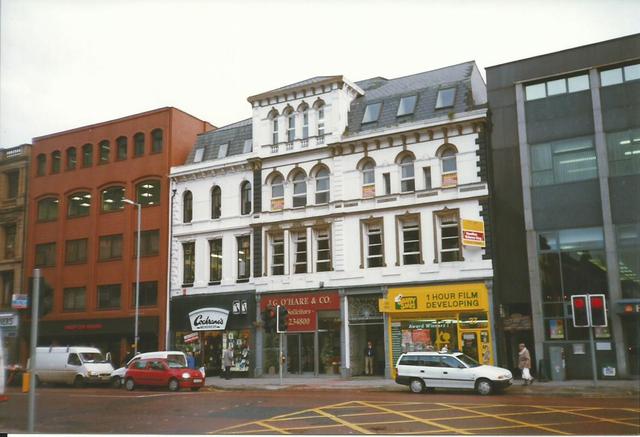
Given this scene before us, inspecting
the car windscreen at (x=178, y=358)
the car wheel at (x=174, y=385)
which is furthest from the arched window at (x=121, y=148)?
the car wheel at (x=174, y=385)

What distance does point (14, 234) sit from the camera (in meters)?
43.6

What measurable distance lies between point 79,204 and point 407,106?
75.6 ft

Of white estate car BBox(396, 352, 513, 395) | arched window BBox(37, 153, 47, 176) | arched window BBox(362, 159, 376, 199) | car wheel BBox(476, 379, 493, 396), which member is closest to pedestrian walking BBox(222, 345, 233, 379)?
arched window BBox(362, 159, 376, 199)

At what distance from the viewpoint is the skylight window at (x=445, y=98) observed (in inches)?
1294

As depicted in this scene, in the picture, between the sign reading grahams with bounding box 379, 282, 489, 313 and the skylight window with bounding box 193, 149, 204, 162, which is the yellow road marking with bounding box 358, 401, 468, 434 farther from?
the skylight window with bounding box 193, 149, 204, 162

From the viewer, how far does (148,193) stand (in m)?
41.4

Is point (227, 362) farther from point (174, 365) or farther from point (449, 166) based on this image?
point (449, 166)

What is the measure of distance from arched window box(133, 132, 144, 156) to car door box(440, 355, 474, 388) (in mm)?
25934

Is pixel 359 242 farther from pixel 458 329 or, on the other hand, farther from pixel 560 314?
pixel 560 314

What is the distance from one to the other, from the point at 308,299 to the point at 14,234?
22.0 metres

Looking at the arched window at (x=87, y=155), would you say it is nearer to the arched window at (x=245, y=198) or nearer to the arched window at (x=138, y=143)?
the arched window at (x=138, y=143)

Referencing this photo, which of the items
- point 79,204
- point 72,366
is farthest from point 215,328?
point 79,204

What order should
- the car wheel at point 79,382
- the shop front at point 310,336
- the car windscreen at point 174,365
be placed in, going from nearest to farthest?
the car windscreen at point 174,365
the car wheel at point 79,382
the shop front at point 310,336

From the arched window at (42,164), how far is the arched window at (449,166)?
27396 millimetres
